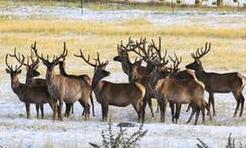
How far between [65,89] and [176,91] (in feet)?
7.78

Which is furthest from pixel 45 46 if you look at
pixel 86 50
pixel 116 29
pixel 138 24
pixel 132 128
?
pixel 132 128

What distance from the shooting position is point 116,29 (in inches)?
1634

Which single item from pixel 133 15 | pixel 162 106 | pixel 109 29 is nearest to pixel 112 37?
pixel 109 29

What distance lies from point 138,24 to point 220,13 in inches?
385

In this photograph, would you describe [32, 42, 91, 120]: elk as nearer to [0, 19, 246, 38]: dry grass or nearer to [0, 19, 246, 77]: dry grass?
[0, 19, 246, 77]: dry grass

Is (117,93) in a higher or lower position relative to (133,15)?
higher

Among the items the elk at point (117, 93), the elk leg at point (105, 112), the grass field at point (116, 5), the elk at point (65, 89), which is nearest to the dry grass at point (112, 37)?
the grass field at point (116, 5)

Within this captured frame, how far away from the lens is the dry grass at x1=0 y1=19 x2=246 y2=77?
30.3 metres

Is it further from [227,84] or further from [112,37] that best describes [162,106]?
[112,37]

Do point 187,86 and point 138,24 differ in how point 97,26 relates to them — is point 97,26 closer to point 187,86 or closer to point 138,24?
point 138,24

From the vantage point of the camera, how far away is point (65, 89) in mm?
16266

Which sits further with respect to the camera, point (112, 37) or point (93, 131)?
point (112, 37)

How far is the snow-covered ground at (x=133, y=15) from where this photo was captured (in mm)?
47844

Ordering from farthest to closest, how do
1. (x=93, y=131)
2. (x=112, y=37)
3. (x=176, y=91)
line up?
(x=112, y=37), (x=176, y=91), (x=93, y=131)
